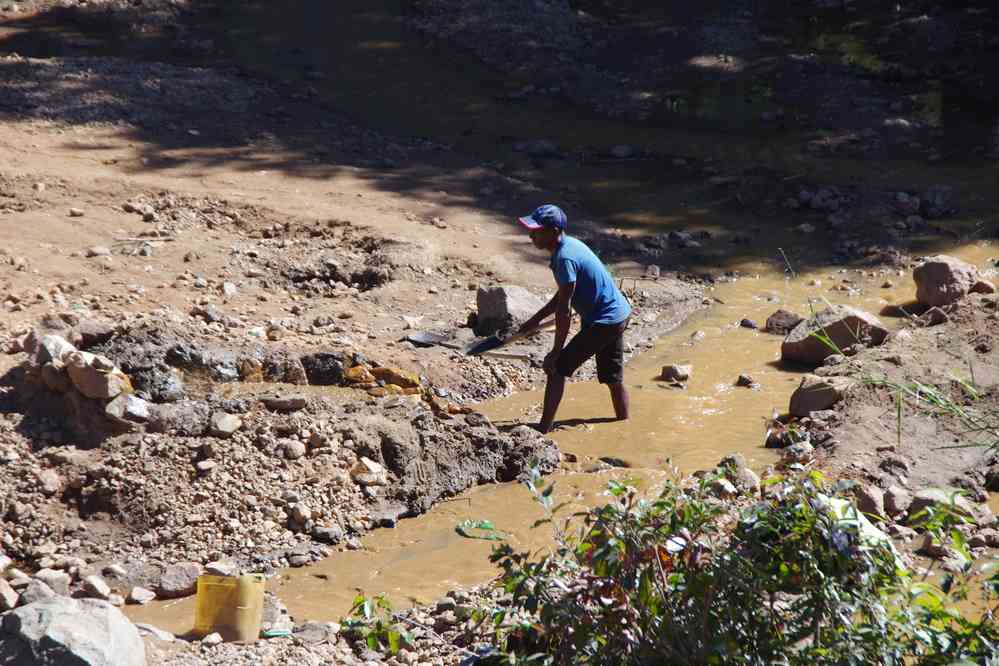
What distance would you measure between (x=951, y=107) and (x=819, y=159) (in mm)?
2632

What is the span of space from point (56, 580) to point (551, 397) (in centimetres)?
307

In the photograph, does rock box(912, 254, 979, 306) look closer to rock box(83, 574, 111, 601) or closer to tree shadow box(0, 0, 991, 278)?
tree shadow box(0, 0, 991, 278)

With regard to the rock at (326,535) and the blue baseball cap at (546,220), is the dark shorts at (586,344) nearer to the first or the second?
the blue baseball cap at (546,220)

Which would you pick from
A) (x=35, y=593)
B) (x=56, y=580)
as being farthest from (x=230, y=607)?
(x=56, y=580)

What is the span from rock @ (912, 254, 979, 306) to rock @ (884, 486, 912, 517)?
3.46 meters

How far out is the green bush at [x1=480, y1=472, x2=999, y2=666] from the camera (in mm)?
3355

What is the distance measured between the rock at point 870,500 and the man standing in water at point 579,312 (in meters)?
1.95

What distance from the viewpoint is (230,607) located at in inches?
177

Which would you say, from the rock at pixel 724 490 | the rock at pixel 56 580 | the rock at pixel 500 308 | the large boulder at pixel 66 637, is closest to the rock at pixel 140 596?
the rock at pixel 56 580

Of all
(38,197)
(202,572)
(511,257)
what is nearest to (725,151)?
(511,257)

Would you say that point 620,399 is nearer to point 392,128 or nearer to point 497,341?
point 497,341

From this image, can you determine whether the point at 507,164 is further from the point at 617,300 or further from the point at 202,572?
the point at 202,572

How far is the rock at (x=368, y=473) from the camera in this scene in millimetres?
5992

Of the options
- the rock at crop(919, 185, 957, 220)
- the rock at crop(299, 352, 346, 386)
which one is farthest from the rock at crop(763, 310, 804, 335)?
the rock at crop(299, 352, 346, 386)
